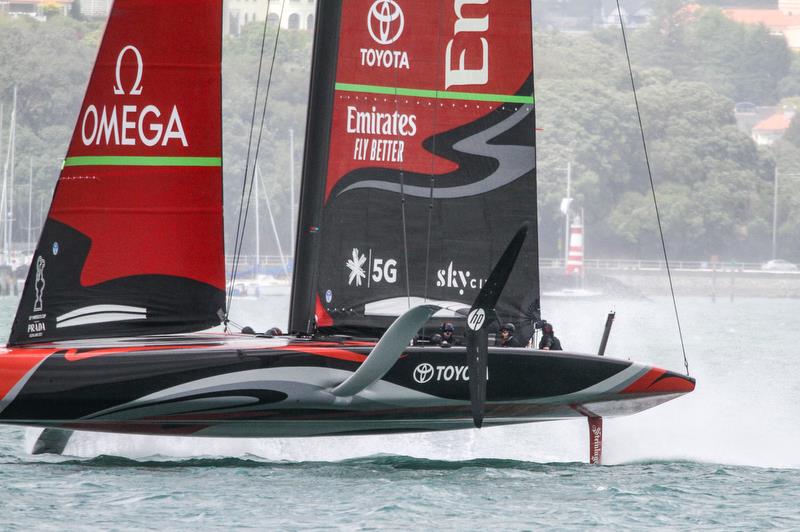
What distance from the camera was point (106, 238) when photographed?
32.5ft

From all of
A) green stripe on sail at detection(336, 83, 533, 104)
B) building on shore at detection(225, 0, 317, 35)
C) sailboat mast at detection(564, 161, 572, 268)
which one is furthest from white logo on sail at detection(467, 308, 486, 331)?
building on shore at detection(225, 0, 317, 35)

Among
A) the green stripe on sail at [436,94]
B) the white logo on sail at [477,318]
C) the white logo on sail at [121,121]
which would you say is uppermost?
the green stripe on sail at [436,94]

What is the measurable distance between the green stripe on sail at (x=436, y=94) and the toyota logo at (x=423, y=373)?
1980mm

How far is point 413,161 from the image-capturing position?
1062 cm

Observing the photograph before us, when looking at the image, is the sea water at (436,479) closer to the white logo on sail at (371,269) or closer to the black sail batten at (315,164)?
the black sail batten at (315,164)

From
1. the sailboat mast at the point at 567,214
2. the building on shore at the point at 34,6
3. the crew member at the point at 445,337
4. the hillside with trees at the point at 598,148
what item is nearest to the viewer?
the crew member at the point at 445,337

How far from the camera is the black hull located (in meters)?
9.27

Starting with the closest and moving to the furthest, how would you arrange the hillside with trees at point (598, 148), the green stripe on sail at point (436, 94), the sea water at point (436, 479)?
the sea water at point (436, 479)
the green stripe on sail at point (436, 94)
the hillside with trees at point (598, 148)

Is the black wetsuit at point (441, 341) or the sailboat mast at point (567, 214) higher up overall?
the sailboat mast at point (567, 214)

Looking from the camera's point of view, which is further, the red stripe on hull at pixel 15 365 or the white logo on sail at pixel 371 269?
the white logo on sail at pixel 371 269

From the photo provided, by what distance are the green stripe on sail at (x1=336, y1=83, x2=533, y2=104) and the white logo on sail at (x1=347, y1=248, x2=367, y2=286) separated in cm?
110

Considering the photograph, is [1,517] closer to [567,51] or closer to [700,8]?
[567,51]

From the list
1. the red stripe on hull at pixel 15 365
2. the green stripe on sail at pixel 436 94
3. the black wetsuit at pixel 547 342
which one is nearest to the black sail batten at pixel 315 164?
the green stripe on sail at pixel 436 94

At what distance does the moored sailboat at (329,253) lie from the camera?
31.0ft
